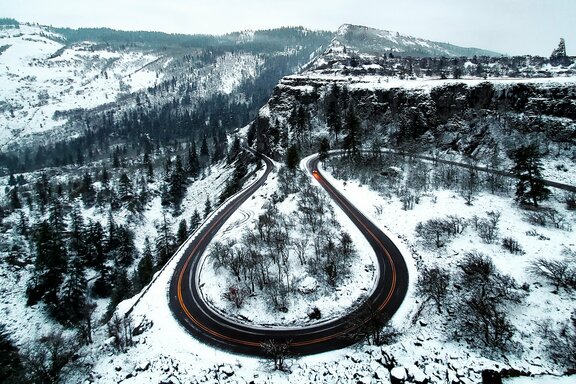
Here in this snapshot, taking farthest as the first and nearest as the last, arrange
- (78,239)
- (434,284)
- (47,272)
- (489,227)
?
(78,239) < (47,272) < (489,227) < (434,284)

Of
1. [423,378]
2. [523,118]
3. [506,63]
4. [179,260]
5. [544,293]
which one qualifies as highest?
[506,63]

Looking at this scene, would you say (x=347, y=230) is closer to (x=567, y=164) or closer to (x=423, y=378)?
(x=423, y=378)

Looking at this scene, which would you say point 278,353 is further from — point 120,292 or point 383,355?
point 120,292

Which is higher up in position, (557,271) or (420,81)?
(420,81)

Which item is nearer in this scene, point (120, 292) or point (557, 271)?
point (557, 271)

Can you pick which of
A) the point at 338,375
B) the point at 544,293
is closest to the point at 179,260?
the point at 338,375

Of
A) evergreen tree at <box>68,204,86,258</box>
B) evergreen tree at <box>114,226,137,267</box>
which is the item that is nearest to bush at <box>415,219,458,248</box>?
evergreen tree at <box>114,226,137,267</box>

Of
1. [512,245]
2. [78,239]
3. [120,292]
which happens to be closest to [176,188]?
[78,239]

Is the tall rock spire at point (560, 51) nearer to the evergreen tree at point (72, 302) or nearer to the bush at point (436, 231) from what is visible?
the bush at point (436, 231)
